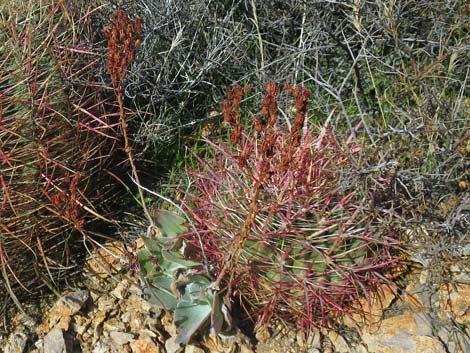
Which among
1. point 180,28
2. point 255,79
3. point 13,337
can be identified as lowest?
point 13,337

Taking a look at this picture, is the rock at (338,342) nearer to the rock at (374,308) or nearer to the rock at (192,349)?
the rock at (374,308)

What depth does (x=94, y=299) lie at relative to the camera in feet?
8.36

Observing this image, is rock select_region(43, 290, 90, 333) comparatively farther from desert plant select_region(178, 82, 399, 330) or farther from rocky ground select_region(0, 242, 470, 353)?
desert plant select_region(178, 82, 399, 330)

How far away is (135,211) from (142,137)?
1.28ft

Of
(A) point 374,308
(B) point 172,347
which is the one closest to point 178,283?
(B) point 172,347

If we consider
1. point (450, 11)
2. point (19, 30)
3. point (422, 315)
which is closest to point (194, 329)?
point (422, 315)

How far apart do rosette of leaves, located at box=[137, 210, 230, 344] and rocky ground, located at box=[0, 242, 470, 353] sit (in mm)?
103

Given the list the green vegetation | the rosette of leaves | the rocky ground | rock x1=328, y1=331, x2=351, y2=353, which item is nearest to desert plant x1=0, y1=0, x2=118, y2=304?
the green vegetation

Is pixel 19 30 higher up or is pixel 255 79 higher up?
pixel 19 30

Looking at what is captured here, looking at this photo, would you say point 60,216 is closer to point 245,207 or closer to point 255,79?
point 245,207

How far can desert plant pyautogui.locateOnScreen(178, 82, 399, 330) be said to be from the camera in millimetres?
2227

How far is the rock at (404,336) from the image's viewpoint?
92.5 inches

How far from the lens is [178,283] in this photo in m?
2.29

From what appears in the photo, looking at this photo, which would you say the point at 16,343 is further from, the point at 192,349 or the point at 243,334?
the point at 243,334
